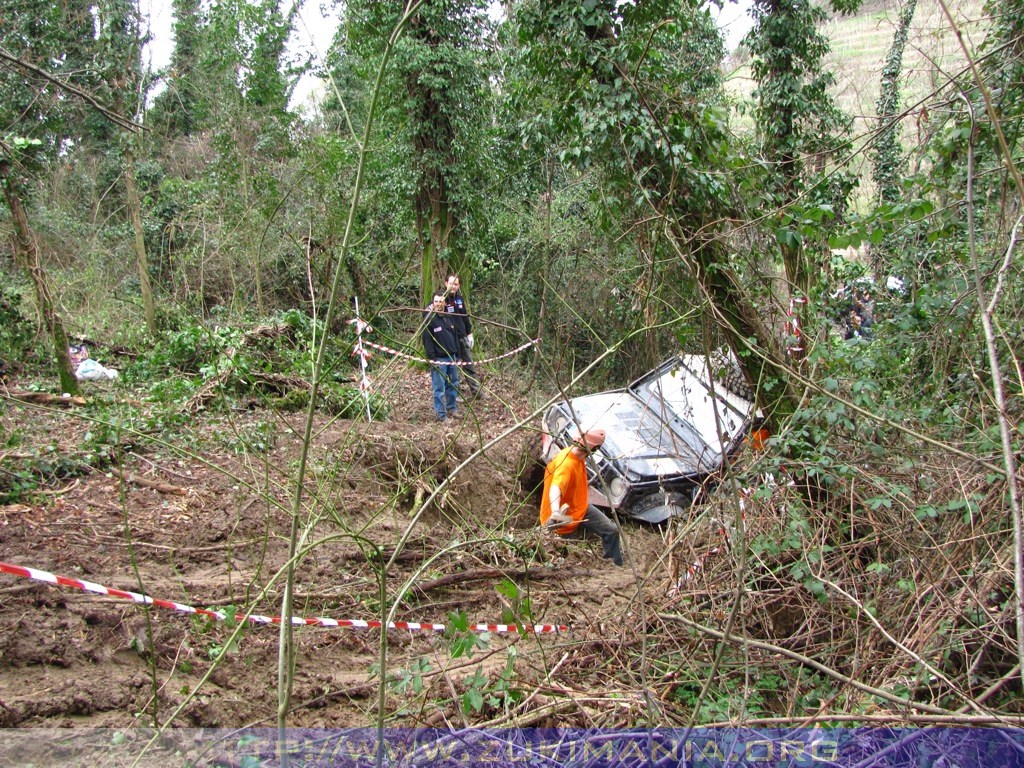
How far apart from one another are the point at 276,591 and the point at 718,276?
4.07 meters

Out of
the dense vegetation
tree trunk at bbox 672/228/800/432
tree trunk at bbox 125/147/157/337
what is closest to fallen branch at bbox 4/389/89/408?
the dense vegetation

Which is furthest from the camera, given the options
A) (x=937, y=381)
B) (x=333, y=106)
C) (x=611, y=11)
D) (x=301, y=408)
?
(x=333, y=106)

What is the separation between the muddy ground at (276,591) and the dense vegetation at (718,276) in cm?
46

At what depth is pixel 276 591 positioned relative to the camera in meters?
5.06

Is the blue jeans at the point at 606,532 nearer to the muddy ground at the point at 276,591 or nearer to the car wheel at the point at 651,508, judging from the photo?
the muddy ground at the point at 276,591

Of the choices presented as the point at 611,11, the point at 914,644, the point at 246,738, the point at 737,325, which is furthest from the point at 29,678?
the point at 611,11

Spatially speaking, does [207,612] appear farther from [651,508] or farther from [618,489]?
[651,508]

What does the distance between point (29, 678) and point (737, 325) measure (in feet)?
17.3

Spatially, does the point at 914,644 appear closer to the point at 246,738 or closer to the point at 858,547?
the point at 858,547

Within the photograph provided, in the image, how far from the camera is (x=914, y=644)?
384 cm

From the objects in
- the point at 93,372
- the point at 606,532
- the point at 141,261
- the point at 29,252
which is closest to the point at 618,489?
the point at 606,532

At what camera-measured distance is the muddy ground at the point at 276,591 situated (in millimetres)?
3682

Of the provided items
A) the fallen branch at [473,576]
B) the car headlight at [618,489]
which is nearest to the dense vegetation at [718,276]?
the car headlight at [618,489]

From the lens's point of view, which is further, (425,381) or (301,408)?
(425,381)
